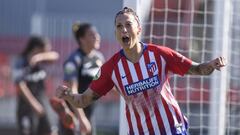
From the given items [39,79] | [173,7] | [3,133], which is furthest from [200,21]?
[3,133]

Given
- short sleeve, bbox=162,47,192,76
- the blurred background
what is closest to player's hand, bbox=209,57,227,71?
short sleeve, bbox=162,47,192,76

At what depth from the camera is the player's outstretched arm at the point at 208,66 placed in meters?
6.50

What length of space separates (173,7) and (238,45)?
0.82m

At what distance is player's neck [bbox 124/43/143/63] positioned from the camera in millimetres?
6715

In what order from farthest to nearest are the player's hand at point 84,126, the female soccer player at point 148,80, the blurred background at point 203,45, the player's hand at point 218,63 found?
the player's hand at point 84,126 → the blurred background at point 203,45 → the female soccer player at point 148,80 → the player's hand at point 218,63

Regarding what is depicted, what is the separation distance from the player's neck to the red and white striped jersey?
2cm

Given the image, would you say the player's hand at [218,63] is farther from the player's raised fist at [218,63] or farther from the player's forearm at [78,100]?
the player's forearm at [78,100]

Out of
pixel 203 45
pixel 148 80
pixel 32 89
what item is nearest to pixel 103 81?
pixel 148 80

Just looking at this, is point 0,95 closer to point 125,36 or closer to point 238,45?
point 238,45

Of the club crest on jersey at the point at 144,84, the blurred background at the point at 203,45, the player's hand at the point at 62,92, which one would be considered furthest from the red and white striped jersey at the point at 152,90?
the blurred background at the point at 203,45

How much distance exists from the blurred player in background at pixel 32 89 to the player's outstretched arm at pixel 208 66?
6.10 m

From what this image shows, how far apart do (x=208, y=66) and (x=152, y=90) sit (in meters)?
0.45

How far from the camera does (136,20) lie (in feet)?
22.0

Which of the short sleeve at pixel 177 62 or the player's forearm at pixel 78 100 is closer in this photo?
the short sleeve at pixel 177 62
